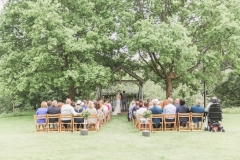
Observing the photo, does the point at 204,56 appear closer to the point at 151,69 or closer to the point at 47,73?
the point at 151,69

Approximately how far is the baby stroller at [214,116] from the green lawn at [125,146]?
62 centimetres

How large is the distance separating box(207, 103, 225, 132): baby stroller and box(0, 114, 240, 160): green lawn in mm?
617

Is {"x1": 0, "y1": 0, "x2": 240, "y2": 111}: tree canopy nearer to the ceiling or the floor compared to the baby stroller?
nearer to the ceiling

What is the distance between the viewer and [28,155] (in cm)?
968

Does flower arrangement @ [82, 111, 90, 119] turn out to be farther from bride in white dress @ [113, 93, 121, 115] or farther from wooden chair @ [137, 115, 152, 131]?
bride in white dress @ [113, 93, 121, 115]

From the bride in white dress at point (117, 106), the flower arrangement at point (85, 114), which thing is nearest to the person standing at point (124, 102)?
the bride in white dress at point (117, 106)

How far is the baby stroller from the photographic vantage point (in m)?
14.2

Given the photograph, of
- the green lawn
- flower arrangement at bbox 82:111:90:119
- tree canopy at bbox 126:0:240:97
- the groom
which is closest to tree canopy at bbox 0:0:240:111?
tree canopy at bbox 126:0:240:97

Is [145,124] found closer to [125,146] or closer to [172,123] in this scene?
[172,123]

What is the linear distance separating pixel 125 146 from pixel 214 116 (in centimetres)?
523

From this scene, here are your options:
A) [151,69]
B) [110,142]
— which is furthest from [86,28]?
[110,142]

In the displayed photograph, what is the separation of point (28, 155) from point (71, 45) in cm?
1305

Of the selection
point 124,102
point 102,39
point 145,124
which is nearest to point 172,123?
point 145,124

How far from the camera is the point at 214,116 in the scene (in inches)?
563
